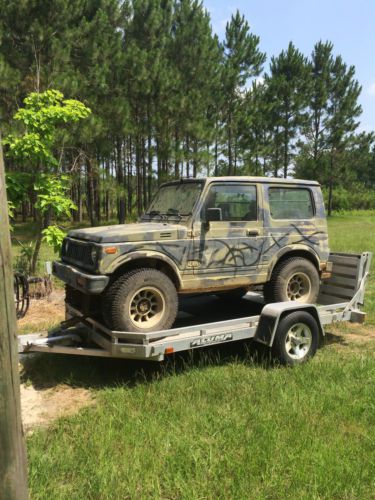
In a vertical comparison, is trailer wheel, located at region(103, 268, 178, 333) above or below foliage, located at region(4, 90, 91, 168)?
below

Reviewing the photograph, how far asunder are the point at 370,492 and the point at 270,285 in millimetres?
3050

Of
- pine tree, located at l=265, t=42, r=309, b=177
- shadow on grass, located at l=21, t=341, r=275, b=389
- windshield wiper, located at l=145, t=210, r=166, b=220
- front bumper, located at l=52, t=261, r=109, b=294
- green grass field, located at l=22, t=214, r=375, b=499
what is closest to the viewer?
green grass field, located at l=22, t=214, r=375, b=499

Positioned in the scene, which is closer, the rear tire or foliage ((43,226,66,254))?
the rear tire

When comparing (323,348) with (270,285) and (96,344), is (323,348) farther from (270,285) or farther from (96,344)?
(96,344)

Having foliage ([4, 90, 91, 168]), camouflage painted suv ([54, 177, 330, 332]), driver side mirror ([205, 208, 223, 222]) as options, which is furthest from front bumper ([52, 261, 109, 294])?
foliage ([4, 90, 91, 168])

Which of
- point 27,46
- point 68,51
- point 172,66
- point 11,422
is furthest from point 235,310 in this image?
point 172,66

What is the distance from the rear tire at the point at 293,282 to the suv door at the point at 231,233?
0.41m

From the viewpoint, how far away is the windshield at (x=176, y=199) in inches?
211

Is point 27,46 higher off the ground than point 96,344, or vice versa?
point 27,46

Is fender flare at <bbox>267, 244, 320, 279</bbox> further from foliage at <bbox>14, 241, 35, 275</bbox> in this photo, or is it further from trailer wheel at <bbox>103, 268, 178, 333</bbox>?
foliage at <bbox>14, 241, 35, 275</bbox>

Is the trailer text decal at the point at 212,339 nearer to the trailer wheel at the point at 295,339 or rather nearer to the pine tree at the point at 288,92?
the trailer wheel at the point at 295,339

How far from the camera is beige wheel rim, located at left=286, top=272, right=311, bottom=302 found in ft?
19.6

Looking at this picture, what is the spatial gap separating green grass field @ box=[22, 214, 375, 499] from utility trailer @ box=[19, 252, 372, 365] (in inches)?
12.5

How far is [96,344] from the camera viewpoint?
515 cm
